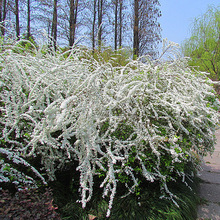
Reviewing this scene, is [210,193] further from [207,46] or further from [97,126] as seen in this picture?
[207,46]

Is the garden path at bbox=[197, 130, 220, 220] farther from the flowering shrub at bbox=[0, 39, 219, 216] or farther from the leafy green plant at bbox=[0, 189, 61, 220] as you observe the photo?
the leafy green plant at bbox=[0, 189, 61, 220]

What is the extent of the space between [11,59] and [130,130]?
1.35 meters

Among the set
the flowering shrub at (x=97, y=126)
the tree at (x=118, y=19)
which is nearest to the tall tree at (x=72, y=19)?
the tree at (x=118, y=19)

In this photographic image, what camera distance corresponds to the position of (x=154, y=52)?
14.7 meters

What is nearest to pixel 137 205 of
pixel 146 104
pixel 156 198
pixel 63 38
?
pixel 156 198

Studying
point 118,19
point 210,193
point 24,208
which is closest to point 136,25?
point 118,19

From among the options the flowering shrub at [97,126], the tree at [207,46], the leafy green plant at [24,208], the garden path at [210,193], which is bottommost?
the garden path at [210,193]

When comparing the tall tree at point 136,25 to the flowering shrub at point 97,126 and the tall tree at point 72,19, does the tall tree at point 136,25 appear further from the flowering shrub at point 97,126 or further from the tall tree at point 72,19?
the flowering shrub at point 97,126

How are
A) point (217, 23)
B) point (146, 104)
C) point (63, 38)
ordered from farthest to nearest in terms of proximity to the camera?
point (217, 23), point (63, 38), point (146, 104)

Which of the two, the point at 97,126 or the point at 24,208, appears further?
the point at 97,126

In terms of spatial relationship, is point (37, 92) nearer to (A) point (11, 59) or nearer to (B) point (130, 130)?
(A) point (11, 59)

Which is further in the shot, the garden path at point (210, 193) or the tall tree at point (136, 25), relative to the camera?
the tall tree at point (136, 25)

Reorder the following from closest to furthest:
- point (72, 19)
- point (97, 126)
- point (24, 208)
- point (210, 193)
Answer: point (24, 208) → point (97, 126) → point (210, 193) → point (72, 19)

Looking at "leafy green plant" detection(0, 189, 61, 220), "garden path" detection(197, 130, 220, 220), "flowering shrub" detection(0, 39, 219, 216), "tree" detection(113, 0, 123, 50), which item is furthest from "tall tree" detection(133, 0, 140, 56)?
"leafy green plant" detection(0, 189, 61, 220)
